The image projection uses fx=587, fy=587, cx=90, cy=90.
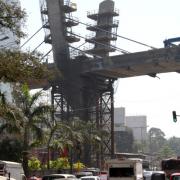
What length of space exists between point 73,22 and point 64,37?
→ 373cm

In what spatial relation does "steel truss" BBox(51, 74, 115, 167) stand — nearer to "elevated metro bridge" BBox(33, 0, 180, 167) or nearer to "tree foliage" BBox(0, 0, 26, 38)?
"elevated metro bridge" BBox(33, 0, 180, 167)

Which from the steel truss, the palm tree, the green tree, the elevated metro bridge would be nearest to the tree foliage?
the palm tree

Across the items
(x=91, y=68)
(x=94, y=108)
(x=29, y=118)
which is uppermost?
(x=91, y=68)

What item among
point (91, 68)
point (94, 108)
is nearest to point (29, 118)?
point (91, 68)

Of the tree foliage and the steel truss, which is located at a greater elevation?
the steel truss

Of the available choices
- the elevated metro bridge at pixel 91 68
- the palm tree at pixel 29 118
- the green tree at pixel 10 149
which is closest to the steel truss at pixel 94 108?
the elevated metro bridge at pixel 91 68

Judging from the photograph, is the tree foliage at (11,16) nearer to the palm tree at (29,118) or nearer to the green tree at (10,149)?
the palm tree at (29,118)

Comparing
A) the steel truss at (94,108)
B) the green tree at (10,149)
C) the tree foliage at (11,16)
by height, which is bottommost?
the green tree at (10,149)

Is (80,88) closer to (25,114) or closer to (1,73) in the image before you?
(25,114)

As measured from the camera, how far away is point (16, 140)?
55.7 metres

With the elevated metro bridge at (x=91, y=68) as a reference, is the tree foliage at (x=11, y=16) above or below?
below

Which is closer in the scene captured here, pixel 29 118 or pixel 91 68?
pixel 29 118

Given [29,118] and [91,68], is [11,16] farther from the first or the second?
[91,68]

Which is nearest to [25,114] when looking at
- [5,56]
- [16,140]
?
[16,140]
